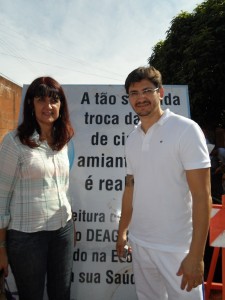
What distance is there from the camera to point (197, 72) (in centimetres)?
1045

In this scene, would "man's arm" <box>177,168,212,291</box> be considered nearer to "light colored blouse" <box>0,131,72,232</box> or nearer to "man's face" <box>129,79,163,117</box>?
"man's face" <box>129,79,163,117</box>

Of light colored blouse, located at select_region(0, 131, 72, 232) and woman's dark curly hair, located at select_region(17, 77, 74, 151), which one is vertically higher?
woman's dark curly hair, located at select_region(17, 77, 74, 151)

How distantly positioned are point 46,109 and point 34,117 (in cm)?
10

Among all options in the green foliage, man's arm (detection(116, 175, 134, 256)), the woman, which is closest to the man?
man's arm (detection(116, 175, 134, 256))

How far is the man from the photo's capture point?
1.45 m

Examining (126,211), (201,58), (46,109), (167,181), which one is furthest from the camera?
(201,58)

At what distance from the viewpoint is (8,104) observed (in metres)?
6.84

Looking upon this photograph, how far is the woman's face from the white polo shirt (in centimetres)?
63

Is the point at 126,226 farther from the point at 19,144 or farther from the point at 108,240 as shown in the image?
the point at 19,144

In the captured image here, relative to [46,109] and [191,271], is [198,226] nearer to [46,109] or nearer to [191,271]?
[191,271]

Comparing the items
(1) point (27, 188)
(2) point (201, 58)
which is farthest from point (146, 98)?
(2) point (201, 58)

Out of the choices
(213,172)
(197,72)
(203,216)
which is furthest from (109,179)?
(197,72)

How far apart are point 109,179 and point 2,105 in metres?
4.72

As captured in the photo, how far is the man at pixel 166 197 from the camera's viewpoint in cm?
145
